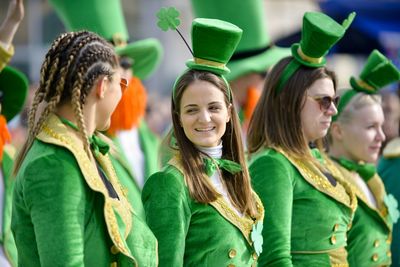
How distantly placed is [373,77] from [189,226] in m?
2.15

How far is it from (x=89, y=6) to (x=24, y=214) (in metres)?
4.13

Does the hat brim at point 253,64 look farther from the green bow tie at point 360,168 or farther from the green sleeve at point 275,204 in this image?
the green sleeve at point 275,204

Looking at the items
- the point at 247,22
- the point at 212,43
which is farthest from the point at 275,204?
the point at 247,22

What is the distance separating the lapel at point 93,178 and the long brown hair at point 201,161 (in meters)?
0.51

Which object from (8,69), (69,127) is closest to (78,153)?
(69,127)

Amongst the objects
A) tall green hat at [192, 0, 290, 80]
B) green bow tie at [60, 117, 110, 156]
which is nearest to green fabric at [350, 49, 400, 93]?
tall green hat at [192, 0, 290, 80]

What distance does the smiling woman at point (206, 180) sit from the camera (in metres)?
4.81

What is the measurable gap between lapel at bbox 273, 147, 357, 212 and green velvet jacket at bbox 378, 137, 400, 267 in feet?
3.73

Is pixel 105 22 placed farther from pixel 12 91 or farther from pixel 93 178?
pixel 93 178

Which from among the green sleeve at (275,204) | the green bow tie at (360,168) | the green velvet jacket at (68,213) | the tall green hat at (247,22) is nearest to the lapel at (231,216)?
the green sleeve at (275,204)

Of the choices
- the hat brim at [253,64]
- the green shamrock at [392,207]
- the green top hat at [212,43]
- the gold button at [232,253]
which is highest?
the green top hat at [212,43]

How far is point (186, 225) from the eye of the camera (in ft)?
15.8

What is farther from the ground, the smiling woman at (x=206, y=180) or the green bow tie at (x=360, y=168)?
the smiling woman at (x=206, y=180)

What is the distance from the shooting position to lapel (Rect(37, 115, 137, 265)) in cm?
429
